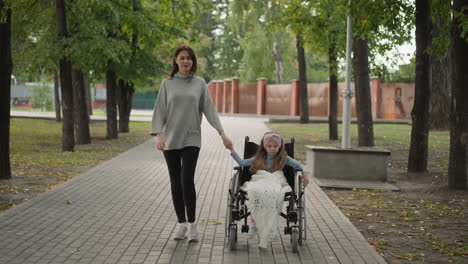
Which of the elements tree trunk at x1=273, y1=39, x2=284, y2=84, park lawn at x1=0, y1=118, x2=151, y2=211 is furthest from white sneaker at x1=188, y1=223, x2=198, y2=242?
tree trunk at x1=273, y1=39, x2=284, y2=84

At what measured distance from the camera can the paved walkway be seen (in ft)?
18.8

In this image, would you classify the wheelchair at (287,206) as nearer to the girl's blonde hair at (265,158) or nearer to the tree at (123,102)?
the girl's blonde hair at (265,158)

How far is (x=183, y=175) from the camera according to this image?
20.2ft

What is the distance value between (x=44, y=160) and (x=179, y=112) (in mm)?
8868

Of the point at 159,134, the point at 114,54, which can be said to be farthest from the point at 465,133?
the point at 114,54

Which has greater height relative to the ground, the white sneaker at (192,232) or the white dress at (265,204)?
the white dress at (265,204)

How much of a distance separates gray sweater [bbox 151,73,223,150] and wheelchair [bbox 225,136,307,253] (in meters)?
Answer: 0.59

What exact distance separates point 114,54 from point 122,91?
8.96m

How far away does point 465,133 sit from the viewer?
9.71 meters

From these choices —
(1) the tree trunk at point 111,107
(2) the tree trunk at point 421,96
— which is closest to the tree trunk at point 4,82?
(2) the tree trunk at point 421,96

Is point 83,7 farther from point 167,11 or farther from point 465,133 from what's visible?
point 465,133

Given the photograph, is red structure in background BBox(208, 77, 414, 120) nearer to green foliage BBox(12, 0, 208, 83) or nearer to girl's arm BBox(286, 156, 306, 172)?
green foliage BBox(12, 0, 208, 83)

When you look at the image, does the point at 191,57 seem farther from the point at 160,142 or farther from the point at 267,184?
the point at 267,184

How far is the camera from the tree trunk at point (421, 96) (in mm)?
11836
